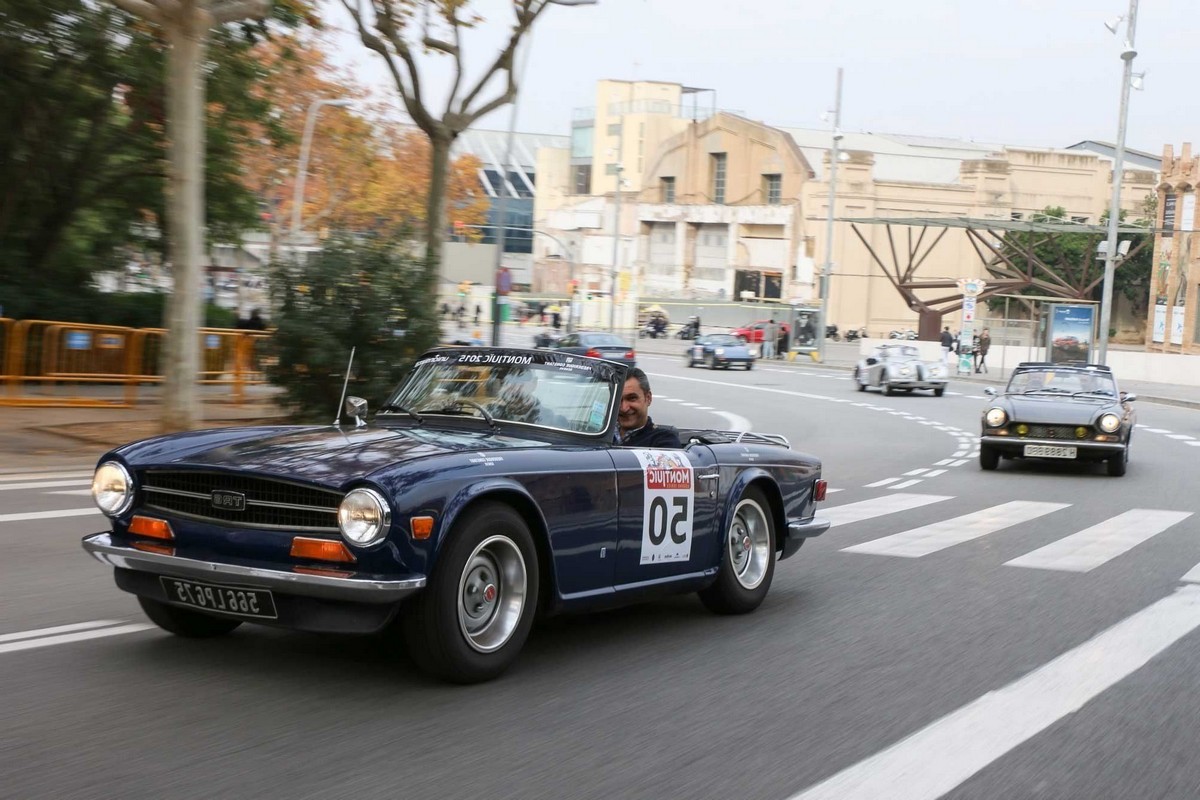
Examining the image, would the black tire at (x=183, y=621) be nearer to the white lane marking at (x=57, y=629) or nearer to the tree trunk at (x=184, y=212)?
the white lane marking at (x=57, y=629)

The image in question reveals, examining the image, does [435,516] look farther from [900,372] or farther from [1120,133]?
[1120,133]

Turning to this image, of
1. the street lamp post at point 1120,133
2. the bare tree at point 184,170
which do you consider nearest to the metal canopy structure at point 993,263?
the street lamp post at point 1120,133

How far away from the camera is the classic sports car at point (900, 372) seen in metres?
39.6

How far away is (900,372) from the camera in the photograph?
3966 cm

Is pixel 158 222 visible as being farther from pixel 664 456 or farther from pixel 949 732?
pixel 949 732

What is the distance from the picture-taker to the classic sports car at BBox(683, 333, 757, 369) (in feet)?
177

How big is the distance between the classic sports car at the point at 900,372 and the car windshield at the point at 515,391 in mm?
33511

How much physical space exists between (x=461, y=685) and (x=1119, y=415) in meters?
14.1

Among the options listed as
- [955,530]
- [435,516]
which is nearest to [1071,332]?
[955,530]

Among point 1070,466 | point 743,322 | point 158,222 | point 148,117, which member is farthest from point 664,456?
point 743,322

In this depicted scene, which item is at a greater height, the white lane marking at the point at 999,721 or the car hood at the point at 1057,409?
the car hood at the point at 1057,409

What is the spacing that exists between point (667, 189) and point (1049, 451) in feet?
322

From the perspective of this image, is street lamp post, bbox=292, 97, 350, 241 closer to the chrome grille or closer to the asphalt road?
the asphalt road

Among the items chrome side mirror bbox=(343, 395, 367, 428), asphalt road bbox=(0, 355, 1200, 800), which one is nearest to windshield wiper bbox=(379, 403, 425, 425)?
chrome side mirror bbox=(343, 395, 367, 428)
